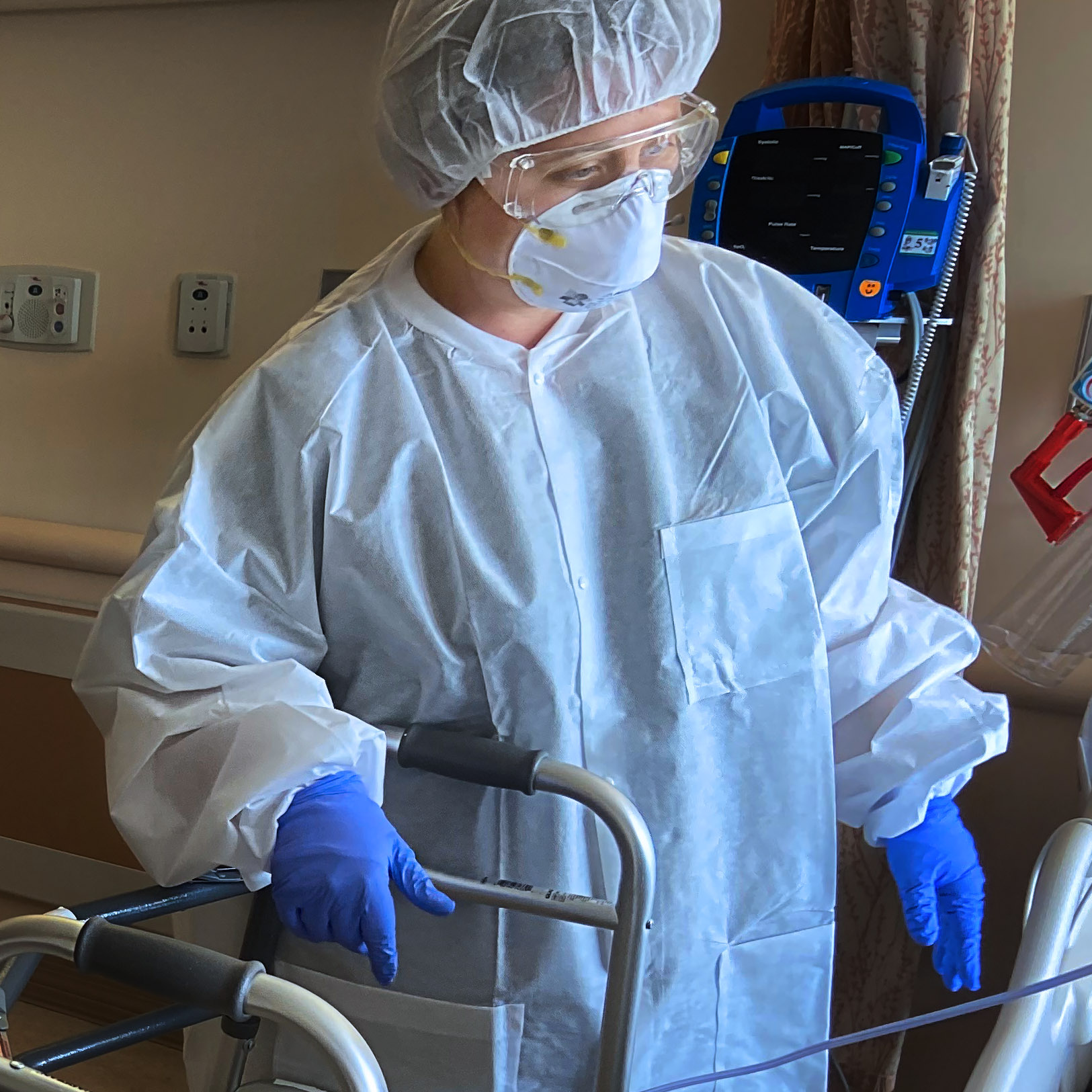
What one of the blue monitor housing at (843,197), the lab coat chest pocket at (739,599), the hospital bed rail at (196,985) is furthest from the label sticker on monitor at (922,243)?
the hospital bed rail at (196,985)

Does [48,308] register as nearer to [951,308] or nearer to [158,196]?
[158,196]

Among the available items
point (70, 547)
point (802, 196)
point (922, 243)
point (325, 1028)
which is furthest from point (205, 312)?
point (325, 1028)

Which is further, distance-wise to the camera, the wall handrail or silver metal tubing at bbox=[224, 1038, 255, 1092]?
the wall handrail

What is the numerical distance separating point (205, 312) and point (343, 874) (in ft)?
4.47

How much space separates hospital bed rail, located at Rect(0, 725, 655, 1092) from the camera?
88 centimetres

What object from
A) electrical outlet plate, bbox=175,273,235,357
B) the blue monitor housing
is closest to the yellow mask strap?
the blue monitor housing

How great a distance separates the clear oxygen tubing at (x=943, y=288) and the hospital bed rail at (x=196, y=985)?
1003 mm

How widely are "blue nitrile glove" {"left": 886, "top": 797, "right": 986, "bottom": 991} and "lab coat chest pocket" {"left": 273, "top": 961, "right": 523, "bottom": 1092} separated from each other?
0.39m

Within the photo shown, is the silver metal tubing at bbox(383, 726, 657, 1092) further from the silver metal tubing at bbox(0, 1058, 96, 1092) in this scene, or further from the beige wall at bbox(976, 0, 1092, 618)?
the beige wall at bbox(976, 0, 1092, 618)

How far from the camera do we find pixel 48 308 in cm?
205

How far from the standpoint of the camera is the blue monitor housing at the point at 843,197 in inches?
48.6

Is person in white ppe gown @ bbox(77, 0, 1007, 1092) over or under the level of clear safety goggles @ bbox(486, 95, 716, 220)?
under

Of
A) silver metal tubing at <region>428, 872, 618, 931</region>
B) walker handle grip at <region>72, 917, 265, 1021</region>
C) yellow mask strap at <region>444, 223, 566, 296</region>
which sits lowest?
silver metal tubing at <region>428, 872, 618, 931</region>

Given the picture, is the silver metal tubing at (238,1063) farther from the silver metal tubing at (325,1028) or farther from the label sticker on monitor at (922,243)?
the label sticker on monitor at (922,243)
